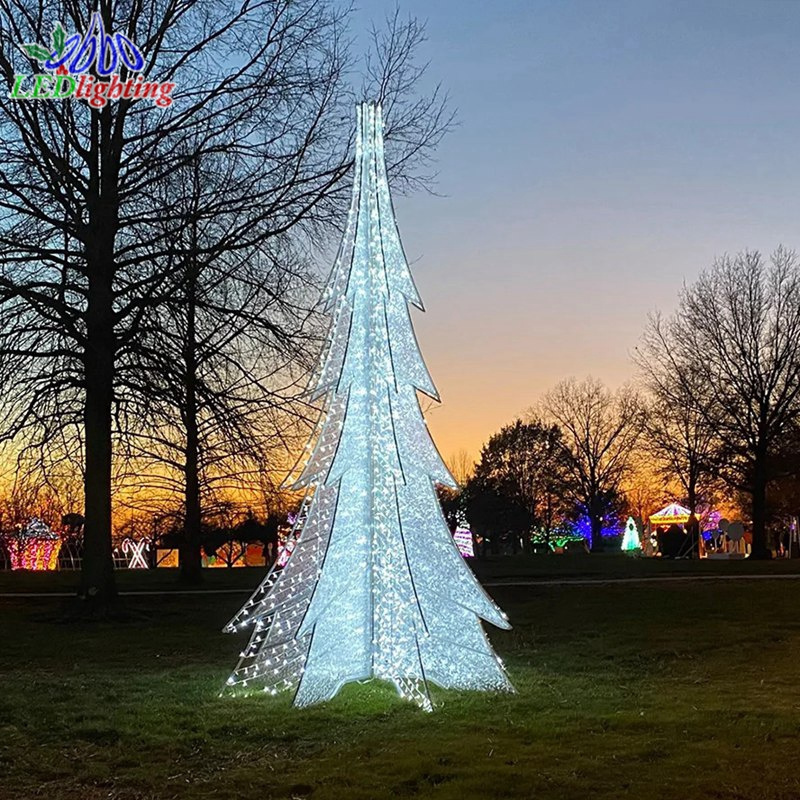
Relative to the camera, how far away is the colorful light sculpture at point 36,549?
48.6m

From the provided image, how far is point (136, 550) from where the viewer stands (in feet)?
181

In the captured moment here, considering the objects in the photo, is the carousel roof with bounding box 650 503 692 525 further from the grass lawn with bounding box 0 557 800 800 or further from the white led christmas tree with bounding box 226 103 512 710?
the white led christmas tree with bounding box 226 103 512 710

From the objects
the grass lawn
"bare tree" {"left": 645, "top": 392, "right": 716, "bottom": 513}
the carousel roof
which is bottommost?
the grass lawn

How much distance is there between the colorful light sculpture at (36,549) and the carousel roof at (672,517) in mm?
30358

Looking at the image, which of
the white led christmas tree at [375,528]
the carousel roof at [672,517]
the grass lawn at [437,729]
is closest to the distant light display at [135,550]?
the carousel roof at [672,517]

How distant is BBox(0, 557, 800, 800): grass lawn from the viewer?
648cm

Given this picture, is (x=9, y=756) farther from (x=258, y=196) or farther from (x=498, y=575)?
(x=498, y=575)

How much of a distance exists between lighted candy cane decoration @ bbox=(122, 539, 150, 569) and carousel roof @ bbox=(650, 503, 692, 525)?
2688 centimetres

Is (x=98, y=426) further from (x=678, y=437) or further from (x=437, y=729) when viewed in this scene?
(x=678, y=437)

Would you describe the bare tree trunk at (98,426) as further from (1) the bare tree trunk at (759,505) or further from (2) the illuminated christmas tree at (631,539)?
(2) the illuminated christmas tree at (631,539)

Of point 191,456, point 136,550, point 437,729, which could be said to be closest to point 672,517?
point 136,550

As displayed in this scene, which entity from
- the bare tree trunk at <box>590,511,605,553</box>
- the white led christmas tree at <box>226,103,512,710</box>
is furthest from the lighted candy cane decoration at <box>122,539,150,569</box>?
the white led christmas tree at <box>226,103,512,710</box>

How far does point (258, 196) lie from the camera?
17.6 metres

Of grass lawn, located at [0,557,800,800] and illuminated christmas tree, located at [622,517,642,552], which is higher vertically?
illuminated christmas tree, located at [622,517,642,552]
